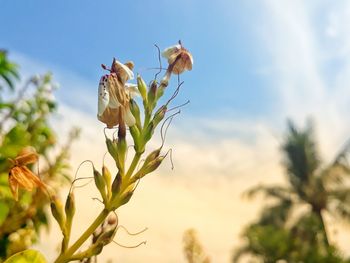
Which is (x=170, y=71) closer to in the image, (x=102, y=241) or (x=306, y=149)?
(x=102, y=241)

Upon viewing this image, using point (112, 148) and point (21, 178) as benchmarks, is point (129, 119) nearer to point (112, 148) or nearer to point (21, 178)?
point (112, 148)

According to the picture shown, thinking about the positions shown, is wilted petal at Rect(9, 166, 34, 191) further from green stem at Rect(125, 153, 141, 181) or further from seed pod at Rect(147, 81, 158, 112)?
seed pod at Rect(147, 81, 158, 112)

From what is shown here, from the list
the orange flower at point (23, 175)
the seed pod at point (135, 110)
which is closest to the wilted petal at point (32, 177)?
the orange flower at point (23, 175)

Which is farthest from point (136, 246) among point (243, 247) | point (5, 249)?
point (243, 247)

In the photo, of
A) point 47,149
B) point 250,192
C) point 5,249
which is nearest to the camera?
point 5,249

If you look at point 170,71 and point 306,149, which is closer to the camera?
point 170,71

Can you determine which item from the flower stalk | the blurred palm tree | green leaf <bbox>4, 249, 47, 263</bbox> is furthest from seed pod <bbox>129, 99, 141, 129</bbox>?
the blurred palm tree
